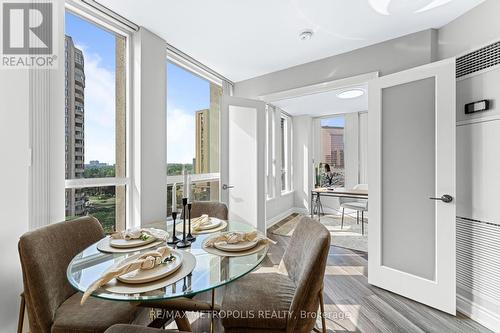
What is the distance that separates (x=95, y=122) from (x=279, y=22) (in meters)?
2.02

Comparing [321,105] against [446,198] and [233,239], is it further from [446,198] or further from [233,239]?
[233,239]

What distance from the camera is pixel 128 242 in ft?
4.50

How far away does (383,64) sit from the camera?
2.57 metres

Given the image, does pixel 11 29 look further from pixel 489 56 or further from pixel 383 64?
pixel 489 56

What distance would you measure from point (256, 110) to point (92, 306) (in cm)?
289

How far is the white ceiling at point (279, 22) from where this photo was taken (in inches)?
78.2

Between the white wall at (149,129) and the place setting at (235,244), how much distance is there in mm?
1328

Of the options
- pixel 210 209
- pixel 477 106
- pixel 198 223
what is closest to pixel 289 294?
pixel 198 223

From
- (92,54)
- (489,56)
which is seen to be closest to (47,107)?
(92,54)

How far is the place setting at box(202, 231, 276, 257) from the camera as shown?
4.23 ft

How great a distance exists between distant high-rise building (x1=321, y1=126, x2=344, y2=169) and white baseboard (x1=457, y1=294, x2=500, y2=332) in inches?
163

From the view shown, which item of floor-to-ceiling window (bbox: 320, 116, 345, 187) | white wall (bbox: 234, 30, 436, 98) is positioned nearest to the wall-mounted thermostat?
white wall (bbox: 234, 30, 436, 98)

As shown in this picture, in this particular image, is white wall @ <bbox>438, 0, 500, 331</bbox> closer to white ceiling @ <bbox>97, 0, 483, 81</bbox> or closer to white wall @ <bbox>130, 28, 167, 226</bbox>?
white ceiling @ <bbox>97, 0, 483, 81</bbox>

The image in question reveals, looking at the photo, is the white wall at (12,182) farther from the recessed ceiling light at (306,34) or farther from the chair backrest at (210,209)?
the recessed ceiling light at (306,34)
